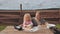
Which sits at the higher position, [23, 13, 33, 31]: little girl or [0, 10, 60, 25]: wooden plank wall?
[23, 13, 33, 31]: little girl

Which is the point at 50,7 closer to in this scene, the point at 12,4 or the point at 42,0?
the point at 42,0

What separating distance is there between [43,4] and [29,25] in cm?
301

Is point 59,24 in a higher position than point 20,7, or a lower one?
lower

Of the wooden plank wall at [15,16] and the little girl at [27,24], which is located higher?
the little girl at [27,24]

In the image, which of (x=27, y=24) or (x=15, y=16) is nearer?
(x=27, y=24)

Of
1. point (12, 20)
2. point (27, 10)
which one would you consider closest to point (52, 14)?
point (27, 10)

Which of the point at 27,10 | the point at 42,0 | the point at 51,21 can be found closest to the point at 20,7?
the point at 27,10

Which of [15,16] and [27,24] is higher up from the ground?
[27,24]

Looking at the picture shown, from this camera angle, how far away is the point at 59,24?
6.38 m

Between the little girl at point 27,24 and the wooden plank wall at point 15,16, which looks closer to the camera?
the little girl at point 27,24

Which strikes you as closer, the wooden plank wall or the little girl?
the little girl

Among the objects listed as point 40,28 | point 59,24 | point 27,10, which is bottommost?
point 59,24

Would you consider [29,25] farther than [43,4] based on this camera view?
No

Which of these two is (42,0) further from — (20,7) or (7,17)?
(7,17)
